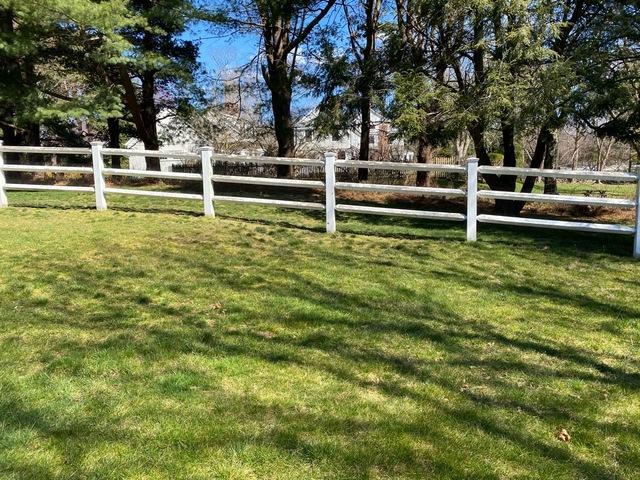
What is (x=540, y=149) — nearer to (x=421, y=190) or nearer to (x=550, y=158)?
(x=550, y=158)

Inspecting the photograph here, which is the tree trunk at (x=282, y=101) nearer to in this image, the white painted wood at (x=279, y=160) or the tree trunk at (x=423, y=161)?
the tree trunk at (x=423, y=161)

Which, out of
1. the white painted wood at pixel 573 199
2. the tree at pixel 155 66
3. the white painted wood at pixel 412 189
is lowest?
the white painted wood at pixel 573 199

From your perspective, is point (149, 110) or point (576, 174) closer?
point (576, 174)

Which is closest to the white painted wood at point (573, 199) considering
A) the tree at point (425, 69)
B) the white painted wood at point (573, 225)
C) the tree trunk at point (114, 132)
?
the white painted wood at point (573, 225)

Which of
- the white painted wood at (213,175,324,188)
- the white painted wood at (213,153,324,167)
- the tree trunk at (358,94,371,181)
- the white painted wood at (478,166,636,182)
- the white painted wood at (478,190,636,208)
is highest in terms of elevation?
the tree trunk at (358,94,371,181)

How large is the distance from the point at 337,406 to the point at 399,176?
15477 mm

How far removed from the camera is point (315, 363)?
394 cm

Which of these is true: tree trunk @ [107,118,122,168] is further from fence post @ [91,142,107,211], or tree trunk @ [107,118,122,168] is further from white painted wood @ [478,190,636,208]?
white painted wood @ [478,190,636,208]

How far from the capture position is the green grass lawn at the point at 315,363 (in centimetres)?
285

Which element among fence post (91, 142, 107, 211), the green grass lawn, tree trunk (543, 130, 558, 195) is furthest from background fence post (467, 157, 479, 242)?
fence post (91, 142, 107, 211)

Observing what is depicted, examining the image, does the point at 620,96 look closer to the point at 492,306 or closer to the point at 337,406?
the point at 492,306

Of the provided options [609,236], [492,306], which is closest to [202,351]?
[492,306]

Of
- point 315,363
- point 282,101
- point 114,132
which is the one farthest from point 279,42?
point 315,363

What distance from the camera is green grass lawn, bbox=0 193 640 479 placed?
112 inches
